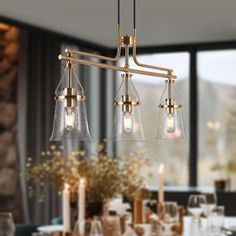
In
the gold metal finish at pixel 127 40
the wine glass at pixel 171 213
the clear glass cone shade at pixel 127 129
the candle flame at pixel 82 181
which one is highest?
the gold metal finish at pixel 127 40

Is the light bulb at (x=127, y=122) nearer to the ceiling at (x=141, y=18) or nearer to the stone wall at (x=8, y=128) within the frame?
the ceiling at (x=141, y=18)

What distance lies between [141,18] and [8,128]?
62.3 inches

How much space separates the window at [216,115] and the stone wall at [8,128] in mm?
1976

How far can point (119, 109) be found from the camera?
3.19 m

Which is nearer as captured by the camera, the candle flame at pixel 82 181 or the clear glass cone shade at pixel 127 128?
the clear glass cone shade at pixel 127 128

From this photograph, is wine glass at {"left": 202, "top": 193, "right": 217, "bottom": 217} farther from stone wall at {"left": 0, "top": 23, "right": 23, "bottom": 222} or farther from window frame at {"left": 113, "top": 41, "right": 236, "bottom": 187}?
window frame at {"left": 113, "top": 41, "right": 236, "bottom": 187}

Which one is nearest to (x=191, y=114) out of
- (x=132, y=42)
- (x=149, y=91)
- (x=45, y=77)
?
(x=149, y=91)

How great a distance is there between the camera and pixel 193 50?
7.27 m

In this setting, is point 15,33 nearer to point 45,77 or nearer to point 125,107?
point 45,77

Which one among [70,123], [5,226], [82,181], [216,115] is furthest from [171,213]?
[216,115]

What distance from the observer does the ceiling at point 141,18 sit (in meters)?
5.41

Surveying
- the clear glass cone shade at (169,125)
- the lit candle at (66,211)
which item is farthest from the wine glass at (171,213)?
the clear glass cone shade at (169,125)

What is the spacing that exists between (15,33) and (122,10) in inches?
52.4

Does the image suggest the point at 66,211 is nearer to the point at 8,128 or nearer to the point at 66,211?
the point at 66,211
